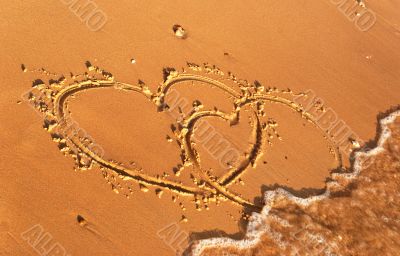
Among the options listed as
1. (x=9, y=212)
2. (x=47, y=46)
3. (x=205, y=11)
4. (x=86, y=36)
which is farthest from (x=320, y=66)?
(x=9, y=212)

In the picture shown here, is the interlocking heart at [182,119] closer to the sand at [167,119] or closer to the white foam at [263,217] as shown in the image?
the sand at [167,119]

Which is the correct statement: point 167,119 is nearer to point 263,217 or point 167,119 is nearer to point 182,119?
point 182,119

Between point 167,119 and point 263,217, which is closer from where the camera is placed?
point 263,217

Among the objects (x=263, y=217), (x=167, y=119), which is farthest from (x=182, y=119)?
(x=263, y=217)

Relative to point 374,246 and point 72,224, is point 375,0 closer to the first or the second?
point 374,246

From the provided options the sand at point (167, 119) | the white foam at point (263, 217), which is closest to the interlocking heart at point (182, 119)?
the sand at point (167, 119)

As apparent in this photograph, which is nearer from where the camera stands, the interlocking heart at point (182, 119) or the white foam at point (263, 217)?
the white foam at point (263, 217)

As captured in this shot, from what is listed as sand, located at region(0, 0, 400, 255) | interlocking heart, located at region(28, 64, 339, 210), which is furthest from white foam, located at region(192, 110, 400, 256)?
interlocking heart, located at region(28, 64, 339, 210)
